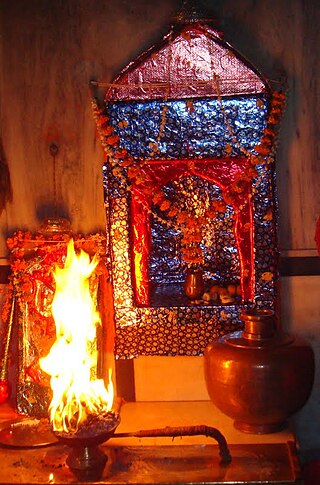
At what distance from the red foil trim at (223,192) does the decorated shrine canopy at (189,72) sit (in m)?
0.46

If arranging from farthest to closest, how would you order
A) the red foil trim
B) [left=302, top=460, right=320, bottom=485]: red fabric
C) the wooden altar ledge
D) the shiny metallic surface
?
the red foil trim
[left=302, top=460, right=320, bottom=485]: red fabric
the shiny metallic surface
the wooden altar ledge

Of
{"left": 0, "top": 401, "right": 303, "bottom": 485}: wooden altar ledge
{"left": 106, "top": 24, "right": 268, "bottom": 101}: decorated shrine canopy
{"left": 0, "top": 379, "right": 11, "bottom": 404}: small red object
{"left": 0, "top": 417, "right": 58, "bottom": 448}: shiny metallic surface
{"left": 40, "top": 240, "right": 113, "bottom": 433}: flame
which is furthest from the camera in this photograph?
{"left": 0, "top": 379, "right": 11, "bottom": 404}: small red object

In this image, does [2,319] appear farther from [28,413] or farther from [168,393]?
[168,393]

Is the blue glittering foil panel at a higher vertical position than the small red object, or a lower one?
higher

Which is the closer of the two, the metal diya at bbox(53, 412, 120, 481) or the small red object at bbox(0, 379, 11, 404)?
the metal diya at bbox(53, 412, 120, 481)

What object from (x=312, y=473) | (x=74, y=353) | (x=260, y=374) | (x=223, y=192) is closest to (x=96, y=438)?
(x=74, y=353)

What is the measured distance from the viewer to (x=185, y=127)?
15.5ft

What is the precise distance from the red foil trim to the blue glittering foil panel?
0.09 metres

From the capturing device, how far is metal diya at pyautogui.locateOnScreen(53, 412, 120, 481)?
12.6 feet

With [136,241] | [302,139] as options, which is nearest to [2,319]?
[136,241]

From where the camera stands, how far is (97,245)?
494cm

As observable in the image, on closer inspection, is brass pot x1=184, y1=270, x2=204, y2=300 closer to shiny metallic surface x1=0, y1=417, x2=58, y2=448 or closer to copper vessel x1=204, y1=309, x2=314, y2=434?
copper vessel x1=204, y1=309, x2=314, y2=434

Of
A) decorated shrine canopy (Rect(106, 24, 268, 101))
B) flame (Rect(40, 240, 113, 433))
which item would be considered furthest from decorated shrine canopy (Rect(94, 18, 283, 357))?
flame (Rect(40, 240, 113, 433))

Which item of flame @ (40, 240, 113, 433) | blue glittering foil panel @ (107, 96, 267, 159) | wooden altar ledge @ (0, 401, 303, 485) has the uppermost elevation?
blue glittering foil panel @ (107, 96, 267, 159)
